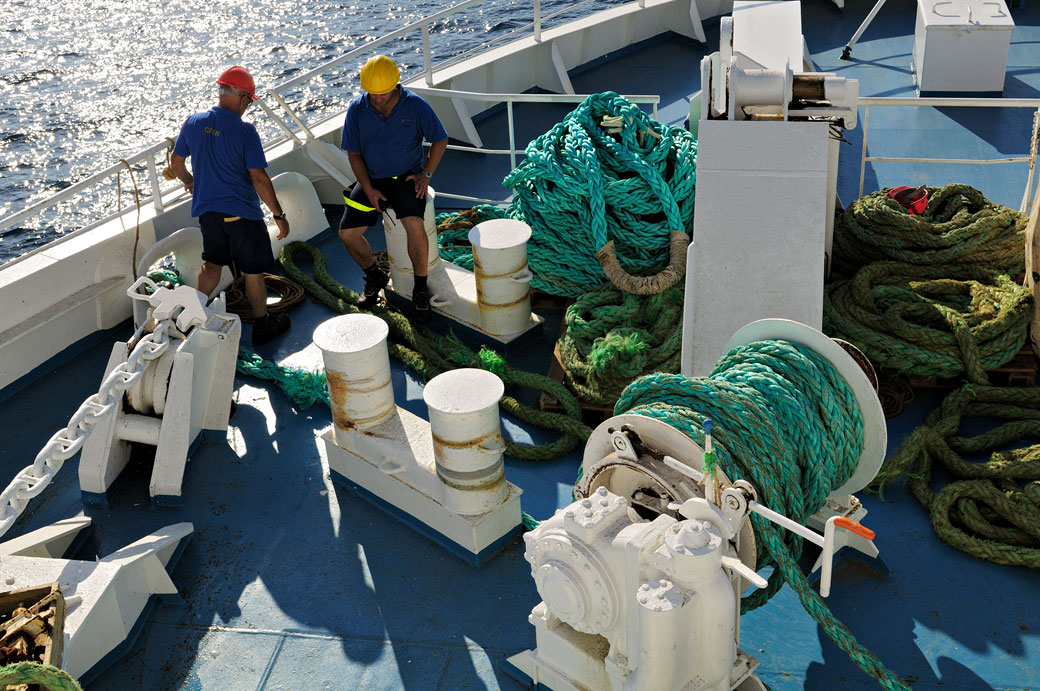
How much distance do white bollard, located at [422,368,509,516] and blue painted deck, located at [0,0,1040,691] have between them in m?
0.30

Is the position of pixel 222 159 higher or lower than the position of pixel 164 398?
higher

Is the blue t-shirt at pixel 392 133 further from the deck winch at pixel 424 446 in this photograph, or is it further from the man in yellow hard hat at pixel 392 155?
the deck winch at pixel 424 446

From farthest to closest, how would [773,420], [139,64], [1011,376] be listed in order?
[139,64] → [1011,376] → [773,420]

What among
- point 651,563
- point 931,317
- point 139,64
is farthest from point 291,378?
point 139,64

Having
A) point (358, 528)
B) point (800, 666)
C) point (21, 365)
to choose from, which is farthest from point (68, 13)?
point (800, 666)

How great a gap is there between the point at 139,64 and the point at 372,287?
17.4 m

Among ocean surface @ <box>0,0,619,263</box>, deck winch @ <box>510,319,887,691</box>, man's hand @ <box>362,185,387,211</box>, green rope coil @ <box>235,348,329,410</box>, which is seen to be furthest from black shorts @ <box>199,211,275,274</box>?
ocean surface @ <box>0,0,619,263</box>

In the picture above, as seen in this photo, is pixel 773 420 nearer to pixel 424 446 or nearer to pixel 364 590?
pixel 424 446

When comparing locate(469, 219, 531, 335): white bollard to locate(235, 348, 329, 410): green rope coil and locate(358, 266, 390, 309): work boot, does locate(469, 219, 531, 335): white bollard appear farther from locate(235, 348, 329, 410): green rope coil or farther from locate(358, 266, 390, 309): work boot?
locate(235, 348, 329, 410): green rope coil

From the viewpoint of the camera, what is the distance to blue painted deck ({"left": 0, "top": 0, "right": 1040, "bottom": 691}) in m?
3.65

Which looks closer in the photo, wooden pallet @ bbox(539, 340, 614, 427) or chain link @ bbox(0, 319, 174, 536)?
chain link @ bbox(0, 319, 174, 536)

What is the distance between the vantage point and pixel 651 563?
280 centimetres

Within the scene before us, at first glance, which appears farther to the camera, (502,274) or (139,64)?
(139,64)

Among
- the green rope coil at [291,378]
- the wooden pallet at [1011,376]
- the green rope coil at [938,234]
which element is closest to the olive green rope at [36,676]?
the green rope coil at [291,378]
